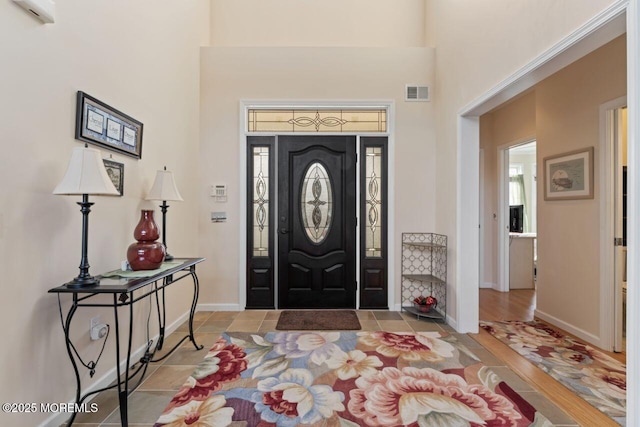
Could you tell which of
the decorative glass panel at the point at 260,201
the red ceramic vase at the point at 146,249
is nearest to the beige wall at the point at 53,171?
the red ceramic vase at the point at 146,249

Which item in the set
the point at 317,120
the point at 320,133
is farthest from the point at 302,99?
the point at 320,133

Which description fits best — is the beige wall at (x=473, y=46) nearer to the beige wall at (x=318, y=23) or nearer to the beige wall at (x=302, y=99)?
the beige wall at (x=302, y=99)

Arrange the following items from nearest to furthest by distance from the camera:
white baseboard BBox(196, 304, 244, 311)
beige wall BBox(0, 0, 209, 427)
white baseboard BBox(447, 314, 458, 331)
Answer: beige wall BBox(0, 0, 209, 427) < white baseboard BBox(447, 314, 458, 331) < white baseboard BBox(196, 304, 244, 311)

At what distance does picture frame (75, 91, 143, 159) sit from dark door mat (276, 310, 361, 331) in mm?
2220

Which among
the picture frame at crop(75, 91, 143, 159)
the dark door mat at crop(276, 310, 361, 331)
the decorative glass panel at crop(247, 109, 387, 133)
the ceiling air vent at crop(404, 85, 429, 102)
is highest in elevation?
the ceiling air vent at crop(404, 85, 429, 102)

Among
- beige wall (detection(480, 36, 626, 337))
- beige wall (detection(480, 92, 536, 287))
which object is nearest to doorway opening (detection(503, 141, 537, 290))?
beige wall (detection(480, 92, 536, 287))

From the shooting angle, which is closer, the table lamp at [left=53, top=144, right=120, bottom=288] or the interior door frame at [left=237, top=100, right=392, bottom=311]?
the table lamp at [left=53, top=144, right=120, bottom=288]

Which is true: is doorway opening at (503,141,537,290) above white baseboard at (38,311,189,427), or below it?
above

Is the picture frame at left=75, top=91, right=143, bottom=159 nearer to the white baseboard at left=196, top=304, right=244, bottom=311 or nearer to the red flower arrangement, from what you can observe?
A: the white baseboard at left=196, top=304, right=244, bottom=311

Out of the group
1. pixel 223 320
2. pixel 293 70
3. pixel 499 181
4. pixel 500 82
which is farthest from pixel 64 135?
pixel 499 181

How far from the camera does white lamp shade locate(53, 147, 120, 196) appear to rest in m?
1.55

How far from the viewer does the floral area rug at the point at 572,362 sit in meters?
1.99

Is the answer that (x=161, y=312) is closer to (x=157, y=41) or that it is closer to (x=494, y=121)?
(x=157, y=41)

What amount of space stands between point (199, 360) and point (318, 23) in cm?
434
